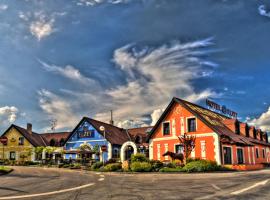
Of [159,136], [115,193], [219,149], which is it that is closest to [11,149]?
[159,136]

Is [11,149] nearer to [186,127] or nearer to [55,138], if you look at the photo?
[55,138]

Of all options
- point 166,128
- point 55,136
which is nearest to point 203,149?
point 166,128

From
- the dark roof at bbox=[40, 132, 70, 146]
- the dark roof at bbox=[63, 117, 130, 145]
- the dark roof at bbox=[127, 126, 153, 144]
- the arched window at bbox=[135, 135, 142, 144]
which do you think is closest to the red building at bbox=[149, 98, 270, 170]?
the dark roof at bbox=[63, 117, 130, 145]

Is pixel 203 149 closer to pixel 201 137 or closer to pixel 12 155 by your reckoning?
pixel 201 137

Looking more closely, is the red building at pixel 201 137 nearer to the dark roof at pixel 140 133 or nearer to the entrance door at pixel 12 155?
the dark roof at pixel 140 133

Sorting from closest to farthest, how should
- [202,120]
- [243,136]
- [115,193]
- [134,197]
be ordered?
[134,197]
[115,193]
[202,120]
[243,136]

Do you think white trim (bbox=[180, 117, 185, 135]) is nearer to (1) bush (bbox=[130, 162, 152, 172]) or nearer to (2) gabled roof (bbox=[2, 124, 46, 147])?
(1) bush (bbox=[130, 162, 152, 172])

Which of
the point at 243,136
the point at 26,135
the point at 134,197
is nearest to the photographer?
the point at 134,197

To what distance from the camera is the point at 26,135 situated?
55.5 meters

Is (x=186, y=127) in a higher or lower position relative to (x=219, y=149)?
higher

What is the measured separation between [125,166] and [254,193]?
17.6 metres

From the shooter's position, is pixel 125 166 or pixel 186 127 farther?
pixel 186 127

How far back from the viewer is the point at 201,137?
32.6 m

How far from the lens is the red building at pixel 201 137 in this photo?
31.6m
